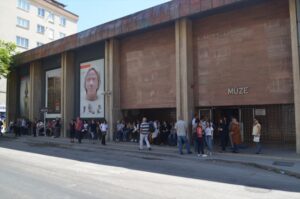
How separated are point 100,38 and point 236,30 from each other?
32.6 ft

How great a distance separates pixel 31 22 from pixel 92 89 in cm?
2999

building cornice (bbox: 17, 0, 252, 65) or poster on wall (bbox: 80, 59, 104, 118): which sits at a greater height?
building cornice (bbox: 17, 0, 252, 65)

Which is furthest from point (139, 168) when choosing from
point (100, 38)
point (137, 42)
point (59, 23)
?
point (59, 23)

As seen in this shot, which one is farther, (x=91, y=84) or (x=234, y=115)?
(x=91, y=84)

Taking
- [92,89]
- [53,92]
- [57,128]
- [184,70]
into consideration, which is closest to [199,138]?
[184,70]

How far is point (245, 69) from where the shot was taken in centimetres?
1556

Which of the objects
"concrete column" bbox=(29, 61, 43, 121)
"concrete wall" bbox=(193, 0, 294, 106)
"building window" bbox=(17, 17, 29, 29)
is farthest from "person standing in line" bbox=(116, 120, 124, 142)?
"building window" bbox=(17, 17, 29, 29)

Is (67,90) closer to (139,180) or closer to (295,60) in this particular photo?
(295,60)

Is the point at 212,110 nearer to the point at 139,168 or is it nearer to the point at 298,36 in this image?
the point at 298,36

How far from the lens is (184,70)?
56.0 feet

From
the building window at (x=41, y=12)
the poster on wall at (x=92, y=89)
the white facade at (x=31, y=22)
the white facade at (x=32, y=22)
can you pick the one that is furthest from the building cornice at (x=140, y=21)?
the building window at (x=41, y=12)

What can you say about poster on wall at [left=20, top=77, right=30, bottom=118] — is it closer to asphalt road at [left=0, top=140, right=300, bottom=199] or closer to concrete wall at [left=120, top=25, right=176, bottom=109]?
concrete wall at [left=120, top=25, right=176, bottom=109]

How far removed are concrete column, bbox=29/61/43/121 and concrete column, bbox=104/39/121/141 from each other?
433 inches

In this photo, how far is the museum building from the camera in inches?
578
